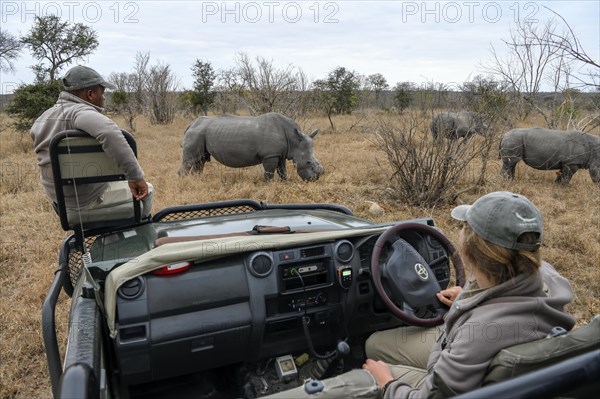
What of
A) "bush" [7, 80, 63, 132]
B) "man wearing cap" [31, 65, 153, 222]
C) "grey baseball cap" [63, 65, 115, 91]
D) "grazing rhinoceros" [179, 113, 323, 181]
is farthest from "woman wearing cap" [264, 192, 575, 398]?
"bush" [7, 80, 63, 132]

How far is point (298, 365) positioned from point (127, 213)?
1.49 metres

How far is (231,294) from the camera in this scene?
2533mm

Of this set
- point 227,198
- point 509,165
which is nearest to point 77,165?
point 227,198

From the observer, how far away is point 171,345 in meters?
2.41

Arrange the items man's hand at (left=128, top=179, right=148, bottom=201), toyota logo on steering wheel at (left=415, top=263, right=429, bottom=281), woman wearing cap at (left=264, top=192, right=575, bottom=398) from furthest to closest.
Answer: man's hand at (left=128, top=179, right=148, bottom=201), toyota logo on steering wheel at (left=415, top=263, right=429, bottom=281), woman wearing cap at (left=264, top=192, right=575, bottom=398)

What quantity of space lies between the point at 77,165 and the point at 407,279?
6.35ft

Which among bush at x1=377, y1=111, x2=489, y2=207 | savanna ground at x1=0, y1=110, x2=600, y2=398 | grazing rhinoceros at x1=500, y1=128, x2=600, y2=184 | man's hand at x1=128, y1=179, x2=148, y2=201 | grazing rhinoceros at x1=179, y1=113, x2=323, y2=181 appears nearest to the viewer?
man's hand at x1=128, y1=179, x2=148, y2=201

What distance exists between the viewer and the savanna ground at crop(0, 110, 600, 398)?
393 centimetres

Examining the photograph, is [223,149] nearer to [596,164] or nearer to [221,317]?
[596,164]

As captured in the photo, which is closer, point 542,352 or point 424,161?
point 542,352

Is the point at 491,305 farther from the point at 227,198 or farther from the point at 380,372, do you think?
the point at 227,198

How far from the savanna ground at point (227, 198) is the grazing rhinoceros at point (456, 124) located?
1.04 m

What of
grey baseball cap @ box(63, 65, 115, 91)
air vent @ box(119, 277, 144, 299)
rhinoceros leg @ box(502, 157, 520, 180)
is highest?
grey baseball cap @ box(63, 65, 115, 91)

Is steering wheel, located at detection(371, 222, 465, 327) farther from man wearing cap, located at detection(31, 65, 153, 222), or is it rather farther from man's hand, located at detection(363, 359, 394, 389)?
man wearing cap, located at detection(31, 65, 153, 222)
